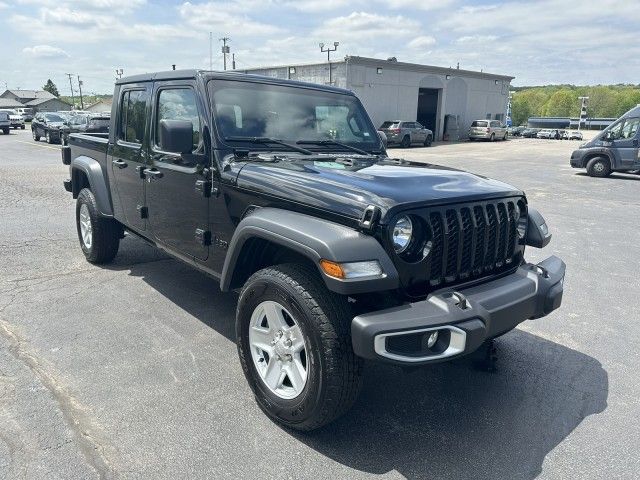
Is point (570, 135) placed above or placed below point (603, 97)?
below

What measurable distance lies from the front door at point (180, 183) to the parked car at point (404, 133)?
24.7 meters

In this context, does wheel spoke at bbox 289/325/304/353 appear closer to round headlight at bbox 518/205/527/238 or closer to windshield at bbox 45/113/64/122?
round headlight at bbox 518/205/527/238

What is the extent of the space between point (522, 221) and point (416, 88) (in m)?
33.8

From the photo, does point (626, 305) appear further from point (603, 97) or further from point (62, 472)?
point (603, 97)

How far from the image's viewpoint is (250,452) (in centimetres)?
269

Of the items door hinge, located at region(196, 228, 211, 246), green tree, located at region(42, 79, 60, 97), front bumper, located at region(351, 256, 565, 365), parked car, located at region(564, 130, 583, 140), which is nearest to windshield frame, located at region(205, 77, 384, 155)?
door hinge, located at region(196, 228, 211, 246)

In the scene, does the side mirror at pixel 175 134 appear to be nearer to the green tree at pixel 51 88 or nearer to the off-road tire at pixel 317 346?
the off-road tire at pixel 317 346

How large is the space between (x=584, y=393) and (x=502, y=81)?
4528 cm

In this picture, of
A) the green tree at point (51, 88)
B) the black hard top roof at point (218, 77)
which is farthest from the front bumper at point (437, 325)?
the green tree at point (51, 88)

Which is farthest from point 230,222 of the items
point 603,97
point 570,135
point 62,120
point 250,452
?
point 603,97

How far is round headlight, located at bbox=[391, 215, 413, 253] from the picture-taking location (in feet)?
8.51

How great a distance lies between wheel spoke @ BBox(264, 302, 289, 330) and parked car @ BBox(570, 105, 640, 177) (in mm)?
15752

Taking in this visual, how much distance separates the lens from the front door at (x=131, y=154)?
177 inches

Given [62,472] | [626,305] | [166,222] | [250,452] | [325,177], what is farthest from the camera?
[626,305]
